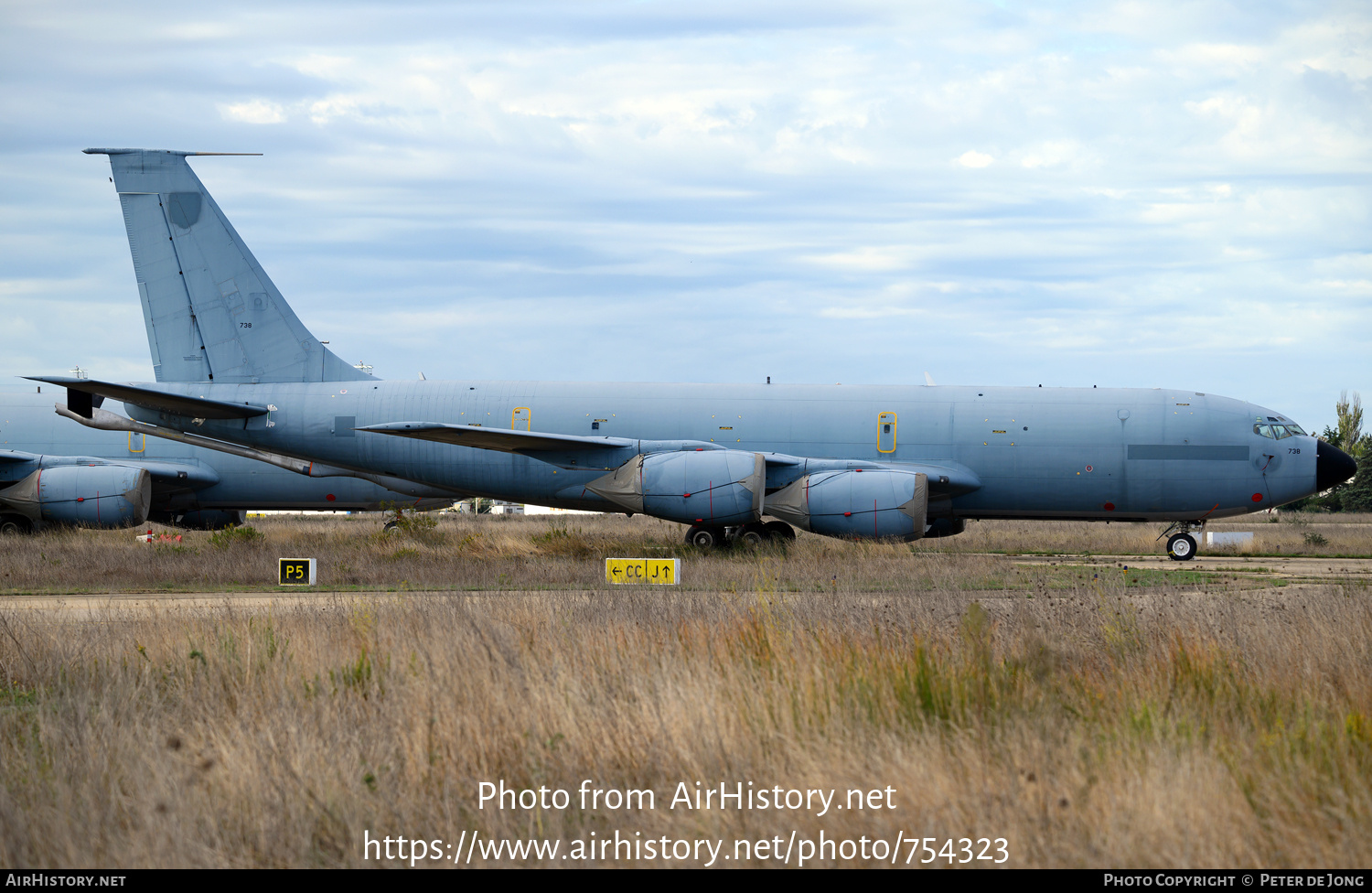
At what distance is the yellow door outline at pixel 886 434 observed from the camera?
2555 cm

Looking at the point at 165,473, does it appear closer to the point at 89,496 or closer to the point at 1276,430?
the point at 89,496

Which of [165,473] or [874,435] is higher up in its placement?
[874,435]

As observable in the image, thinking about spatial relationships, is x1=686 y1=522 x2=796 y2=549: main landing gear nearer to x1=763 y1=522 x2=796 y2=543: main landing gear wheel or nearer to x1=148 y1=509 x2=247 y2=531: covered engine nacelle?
x1=763 y1=522 x2=796 y2=543: main landing gear wheel

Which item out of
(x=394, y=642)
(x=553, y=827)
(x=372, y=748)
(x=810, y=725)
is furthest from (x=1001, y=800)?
(x=394, y=642)

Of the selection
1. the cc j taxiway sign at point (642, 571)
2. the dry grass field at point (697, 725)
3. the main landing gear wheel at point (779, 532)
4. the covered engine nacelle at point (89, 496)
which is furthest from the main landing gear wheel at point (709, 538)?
the covered engine nacelle at point (89, 496)

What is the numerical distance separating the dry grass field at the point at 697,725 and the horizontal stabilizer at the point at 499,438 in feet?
35.4

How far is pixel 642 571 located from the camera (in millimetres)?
17656

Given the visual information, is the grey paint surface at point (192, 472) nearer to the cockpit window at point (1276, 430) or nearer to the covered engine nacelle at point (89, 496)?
the covered engine nacelle at point (89, 496)

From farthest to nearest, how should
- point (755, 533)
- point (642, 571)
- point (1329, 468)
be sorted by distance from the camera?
point (755, 533), point (1329, 468), point (642, 571)

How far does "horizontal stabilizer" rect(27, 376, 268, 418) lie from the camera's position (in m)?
24.1

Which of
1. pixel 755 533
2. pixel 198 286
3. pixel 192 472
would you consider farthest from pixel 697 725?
pixel 192 472

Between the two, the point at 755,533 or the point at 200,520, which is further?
the point at 200,520

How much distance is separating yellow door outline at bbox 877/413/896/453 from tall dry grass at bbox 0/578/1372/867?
46.4 feet

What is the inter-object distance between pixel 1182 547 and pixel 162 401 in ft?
79.2
